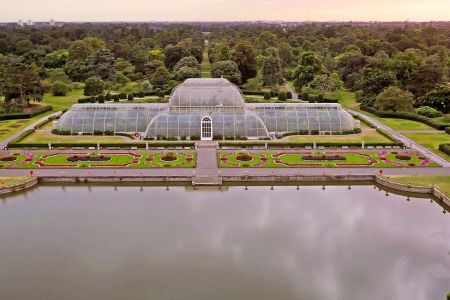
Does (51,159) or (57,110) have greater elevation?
(57,110)

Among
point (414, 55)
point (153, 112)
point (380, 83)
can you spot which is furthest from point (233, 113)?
point (414, 55)

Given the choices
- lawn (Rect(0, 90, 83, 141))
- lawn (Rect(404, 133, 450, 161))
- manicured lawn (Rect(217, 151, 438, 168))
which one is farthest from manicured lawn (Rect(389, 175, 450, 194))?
lawn (Rect(0, 90, 83, 141))

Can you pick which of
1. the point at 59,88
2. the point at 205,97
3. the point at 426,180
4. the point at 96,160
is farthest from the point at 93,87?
the point at 426,180

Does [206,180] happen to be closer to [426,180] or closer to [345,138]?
[426,180]

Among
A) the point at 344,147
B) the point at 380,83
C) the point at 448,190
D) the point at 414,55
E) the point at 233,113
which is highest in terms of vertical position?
the point at 414,55

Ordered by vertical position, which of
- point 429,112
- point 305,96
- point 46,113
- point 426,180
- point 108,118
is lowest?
point 426,180

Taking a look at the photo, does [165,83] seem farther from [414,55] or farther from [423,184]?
[423,184]
